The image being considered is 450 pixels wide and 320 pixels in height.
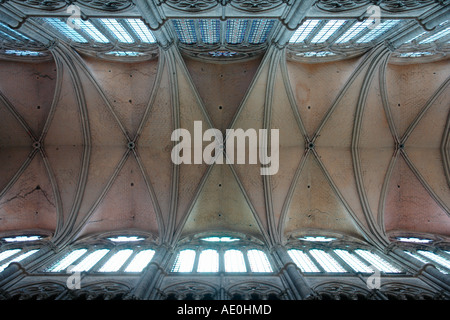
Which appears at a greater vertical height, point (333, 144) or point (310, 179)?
point (333, 144)

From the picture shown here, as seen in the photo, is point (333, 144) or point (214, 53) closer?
point (214, 53)

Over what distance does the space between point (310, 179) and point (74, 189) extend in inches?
525

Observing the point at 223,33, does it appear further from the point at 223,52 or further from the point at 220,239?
the point at 220,239

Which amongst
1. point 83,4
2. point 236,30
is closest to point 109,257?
point 83,4

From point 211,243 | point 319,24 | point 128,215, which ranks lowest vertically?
point 211,243

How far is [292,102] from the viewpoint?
46.9 feet

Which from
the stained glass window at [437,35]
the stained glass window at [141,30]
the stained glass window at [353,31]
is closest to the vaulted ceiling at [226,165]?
the stained glass window at [141,30]

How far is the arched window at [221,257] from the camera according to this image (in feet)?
34.4

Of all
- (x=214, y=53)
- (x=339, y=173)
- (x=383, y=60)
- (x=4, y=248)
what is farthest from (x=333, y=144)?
(x=4, y=248)

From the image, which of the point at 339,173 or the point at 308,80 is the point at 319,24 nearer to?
the point at 308,80

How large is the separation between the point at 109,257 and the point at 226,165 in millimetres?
7487

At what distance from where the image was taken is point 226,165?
15266mm
